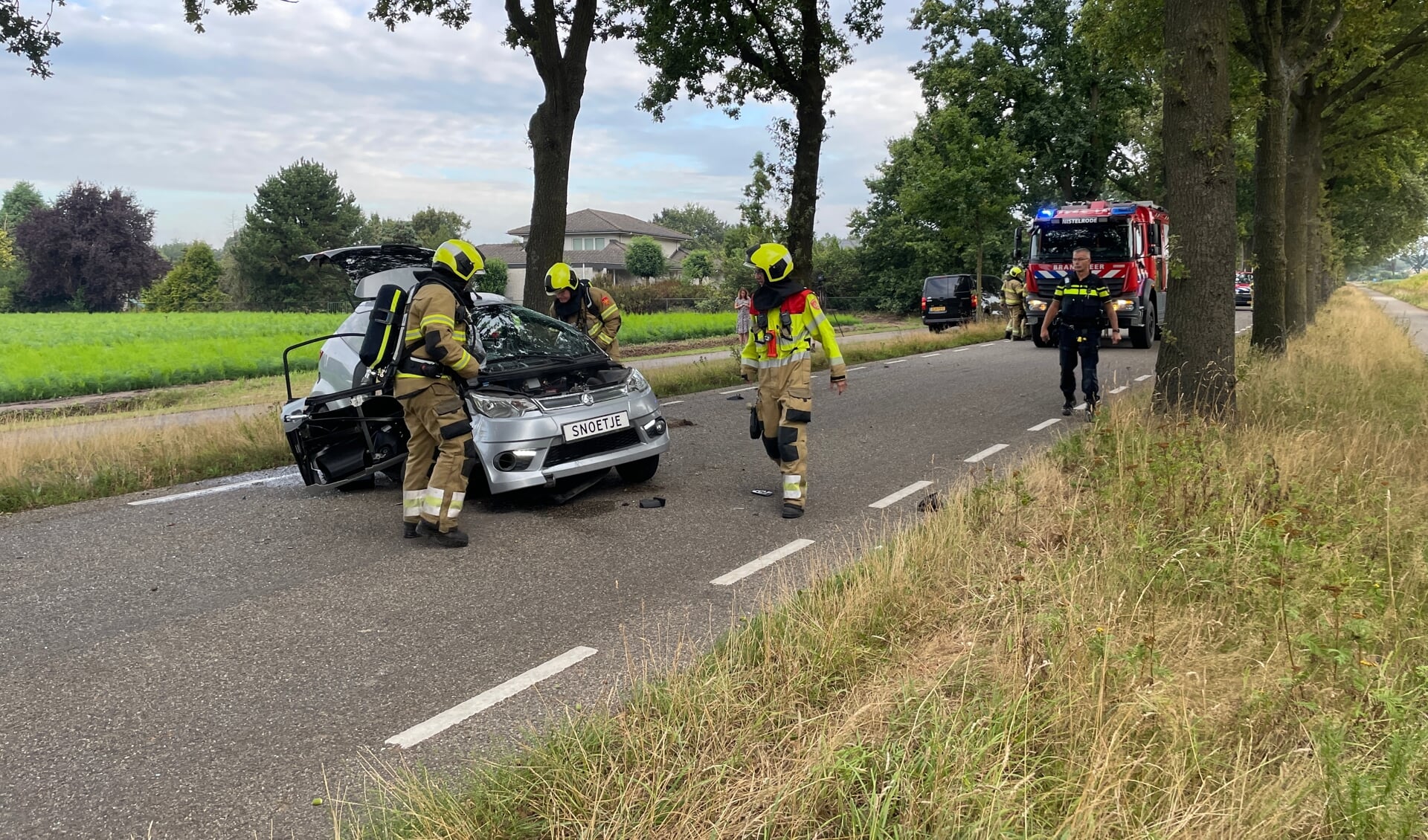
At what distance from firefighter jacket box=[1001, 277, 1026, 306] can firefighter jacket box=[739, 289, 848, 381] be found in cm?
1752

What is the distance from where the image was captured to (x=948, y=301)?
29.2 m

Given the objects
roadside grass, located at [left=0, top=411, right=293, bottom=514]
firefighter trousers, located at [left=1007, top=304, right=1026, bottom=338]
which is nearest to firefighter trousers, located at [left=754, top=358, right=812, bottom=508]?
roadside grass, located at [left=0, top=411, right=293, bottom=514]

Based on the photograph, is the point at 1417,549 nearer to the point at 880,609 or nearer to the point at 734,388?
the point at 880,609

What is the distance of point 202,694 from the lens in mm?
3660

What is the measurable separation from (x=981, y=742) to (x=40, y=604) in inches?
190

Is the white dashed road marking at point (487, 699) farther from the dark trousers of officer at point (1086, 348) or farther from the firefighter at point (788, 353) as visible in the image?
the dark trousers of officer at point (1086, 348)

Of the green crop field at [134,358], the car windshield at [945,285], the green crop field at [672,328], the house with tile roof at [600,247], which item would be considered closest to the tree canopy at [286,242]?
the house with tile roof at [600,247]

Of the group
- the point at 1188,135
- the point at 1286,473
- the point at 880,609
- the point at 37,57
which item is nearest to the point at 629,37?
the point at 37,57

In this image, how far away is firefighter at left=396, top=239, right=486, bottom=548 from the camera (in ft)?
18.7

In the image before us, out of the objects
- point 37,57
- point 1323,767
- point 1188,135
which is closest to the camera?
point 1323,767

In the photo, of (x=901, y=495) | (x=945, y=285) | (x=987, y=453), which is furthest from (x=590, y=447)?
(x=945, y=285)

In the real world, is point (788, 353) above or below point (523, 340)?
below

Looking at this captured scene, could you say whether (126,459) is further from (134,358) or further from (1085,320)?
(134,358)

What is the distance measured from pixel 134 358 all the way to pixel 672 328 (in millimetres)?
16168
